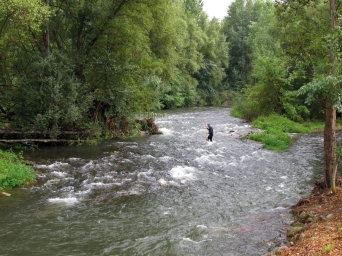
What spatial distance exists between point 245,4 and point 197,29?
1297 inches

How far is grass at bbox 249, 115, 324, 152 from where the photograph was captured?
23844 millimetres

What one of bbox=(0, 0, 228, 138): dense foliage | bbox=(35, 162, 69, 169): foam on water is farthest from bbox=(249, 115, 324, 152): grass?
bbox=(35, 162, 69, 169): foam on water

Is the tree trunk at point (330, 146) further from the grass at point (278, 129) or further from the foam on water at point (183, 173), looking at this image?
the grass at point (278, 129)

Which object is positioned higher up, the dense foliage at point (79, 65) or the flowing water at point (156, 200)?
the dense foliage at point (79, 65)

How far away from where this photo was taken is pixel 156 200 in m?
13.0

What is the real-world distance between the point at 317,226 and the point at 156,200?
6.10 metres

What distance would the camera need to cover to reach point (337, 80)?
834 cm

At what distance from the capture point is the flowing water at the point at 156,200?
9.43 metres

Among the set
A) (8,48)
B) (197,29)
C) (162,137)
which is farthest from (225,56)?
(8,48)

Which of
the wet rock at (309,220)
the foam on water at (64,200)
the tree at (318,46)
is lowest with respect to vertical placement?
the wet rock at (309,220)

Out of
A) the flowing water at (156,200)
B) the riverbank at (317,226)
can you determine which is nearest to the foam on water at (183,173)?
the flowing water at (156,200)

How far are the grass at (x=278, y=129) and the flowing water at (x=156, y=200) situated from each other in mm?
1223

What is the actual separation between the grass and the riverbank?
11366 millimetres

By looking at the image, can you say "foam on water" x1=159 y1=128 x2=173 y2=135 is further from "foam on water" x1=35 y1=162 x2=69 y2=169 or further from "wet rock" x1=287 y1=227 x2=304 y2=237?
"wet rock" x1=287 y1=227 x2=304 y2=237
